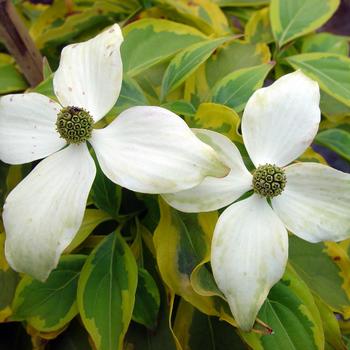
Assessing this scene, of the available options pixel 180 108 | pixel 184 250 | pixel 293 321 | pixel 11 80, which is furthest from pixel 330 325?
pixel 11 80

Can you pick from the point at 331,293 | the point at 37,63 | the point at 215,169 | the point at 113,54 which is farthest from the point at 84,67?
the point at 331,293

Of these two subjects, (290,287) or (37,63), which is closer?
(290,287)

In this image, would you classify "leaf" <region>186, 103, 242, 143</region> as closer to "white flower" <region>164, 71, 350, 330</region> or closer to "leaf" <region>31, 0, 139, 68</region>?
"white flower" <region>164, 71, 350, 330</region>

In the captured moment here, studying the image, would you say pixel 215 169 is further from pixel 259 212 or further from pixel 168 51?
pixel 168 51

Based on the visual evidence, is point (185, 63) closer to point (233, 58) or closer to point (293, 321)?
point (233, 58)

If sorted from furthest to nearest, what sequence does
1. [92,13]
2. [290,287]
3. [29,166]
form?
[92,13]
[29,166]
[290,287]

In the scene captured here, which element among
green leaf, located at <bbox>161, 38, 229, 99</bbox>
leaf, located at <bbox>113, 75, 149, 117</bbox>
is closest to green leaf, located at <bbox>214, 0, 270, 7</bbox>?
green leaf, located at <bbox>161, 38, 229, 99</bbox>

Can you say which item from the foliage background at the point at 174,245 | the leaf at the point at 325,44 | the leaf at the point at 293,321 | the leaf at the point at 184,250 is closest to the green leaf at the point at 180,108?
the foliage background at the point at 174,245
